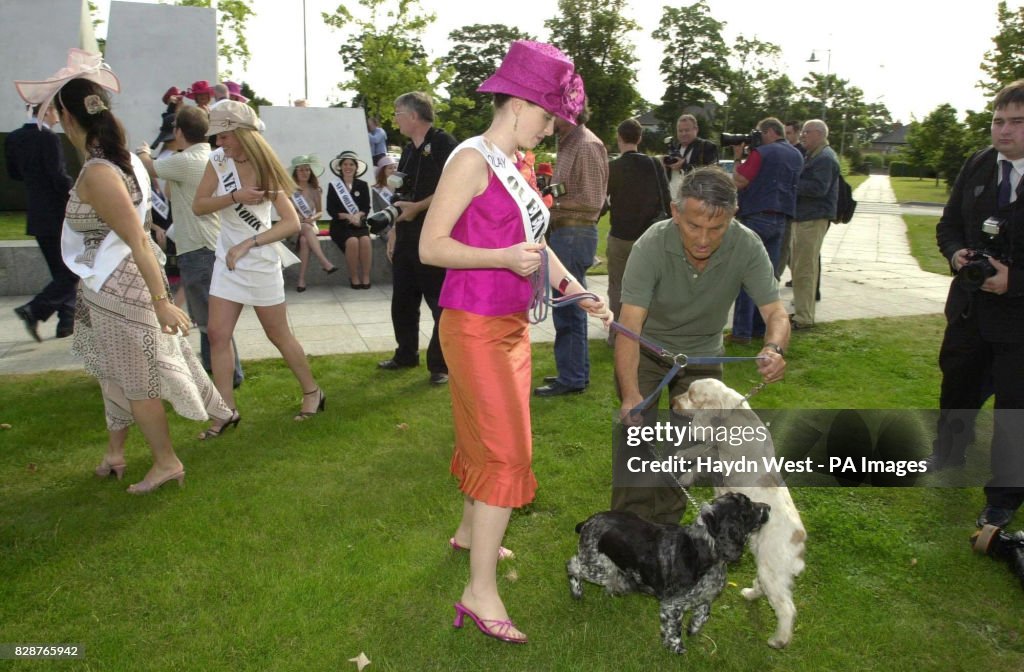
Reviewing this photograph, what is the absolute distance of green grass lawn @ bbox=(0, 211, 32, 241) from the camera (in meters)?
11.0

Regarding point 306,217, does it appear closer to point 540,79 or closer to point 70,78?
point 70,78

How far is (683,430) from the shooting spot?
3205mm

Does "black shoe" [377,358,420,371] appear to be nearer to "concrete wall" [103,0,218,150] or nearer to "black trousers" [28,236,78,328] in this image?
"black trousers" [28,236,78,328]

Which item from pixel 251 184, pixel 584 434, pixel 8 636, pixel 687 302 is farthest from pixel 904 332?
pixel 8 636

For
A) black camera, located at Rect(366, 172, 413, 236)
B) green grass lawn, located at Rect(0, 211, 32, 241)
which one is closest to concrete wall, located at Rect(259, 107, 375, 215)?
green grass lawn, located at Rect(0, 211, 32, 241)

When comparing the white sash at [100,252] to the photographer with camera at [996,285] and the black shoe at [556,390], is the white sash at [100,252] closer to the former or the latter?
the black shoe at [556,390]

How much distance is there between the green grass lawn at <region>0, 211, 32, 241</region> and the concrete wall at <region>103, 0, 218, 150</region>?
9.27 ft

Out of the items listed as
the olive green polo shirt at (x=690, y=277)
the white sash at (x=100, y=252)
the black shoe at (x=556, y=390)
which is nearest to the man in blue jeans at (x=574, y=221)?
the black shoe at (x=556, y=390)

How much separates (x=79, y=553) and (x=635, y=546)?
2.78 metres

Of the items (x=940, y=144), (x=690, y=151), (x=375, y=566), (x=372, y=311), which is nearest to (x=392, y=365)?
(x=372, y=311)

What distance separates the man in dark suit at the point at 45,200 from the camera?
21.6ft

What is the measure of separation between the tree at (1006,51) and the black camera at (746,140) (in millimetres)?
23859

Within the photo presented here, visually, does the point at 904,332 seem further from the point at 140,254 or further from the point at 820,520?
the point at 140,254

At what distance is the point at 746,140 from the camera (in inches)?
313
